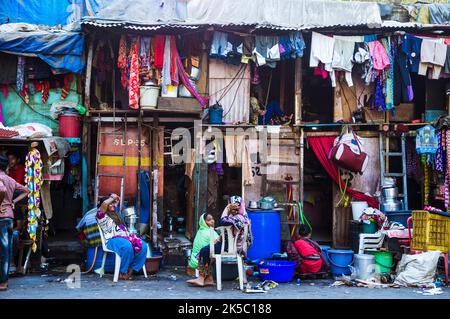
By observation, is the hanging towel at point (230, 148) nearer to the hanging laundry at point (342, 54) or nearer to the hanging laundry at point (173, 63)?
the hanging laundry at point (173, 63)

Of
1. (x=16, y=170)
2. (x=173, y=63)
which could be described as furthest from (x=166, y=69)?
(x=16, y=170)

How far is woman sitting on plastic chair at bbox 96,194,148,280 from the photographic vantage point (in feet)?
32.4

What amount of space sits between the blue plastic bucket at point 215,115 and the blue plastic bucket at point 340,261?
12.0ft

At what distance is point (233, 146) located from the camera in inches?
482

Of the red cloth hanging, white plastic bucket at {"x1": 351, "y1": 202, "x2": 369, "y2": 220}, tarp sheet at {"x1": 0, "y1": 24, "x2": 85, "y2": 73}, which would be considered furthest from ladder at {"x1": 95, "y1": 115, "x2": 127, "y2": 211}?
white plastic bucket at {"x1": 351, "y1": 202, "x2": 369, "y2": 220}

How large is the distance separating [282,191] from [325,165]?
3.59 feet

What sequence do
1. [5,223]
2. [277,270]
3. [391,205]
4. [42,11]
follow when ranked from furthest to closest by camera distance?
[42,11] < [391,205] < [277,270] < [5,223]

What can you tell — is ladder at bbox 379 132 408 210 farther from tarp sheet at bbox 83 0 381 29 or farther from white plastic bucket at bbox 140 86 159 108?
white plastic bucket at bbox 140 86 159 108

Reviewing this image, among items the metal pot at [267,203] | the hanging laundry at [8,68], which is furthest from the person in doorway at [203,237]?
the hanging laundry at [8,68]

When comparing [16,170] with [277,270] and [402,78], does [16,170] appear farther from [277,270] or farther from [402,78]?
[402,78]

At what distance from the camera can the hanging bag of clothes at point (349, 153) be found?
39.3 feet

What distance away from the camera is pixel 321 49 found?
12.2m

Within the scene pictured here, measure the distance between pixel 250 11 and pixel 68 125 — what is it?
17.0 feet

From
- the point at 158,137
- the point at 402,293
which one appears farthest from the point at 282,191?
the point at 402,293
